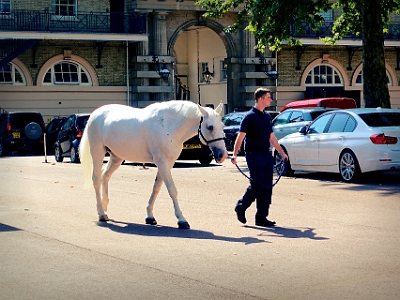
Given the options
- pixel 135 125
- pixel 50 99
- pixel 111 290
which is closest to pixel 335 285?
pixel 111 290

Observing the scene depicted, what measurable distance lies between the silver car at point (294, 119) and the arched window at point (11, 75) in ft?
61.7

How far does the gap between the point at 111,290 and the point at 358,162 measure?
11451 millimetres

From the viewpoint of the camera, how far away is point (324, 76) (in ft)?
161

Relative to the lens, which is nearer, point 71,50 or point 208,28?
point 71,50

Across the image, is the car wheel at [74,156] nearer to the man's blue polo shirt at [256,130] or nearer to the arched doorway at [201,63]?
the arched doorway at [201,63]

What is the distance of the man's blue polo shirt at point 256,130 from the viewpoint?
1189cm

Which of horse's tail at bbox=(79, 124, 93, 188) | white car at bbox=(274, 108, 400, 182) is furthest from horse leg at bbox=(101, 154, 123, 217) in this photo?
white car at bbox=(274, 108, 400, 182)

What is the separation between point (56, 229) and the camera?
11.8 m

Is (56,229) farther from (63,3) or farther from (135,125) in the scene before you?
(63,3)

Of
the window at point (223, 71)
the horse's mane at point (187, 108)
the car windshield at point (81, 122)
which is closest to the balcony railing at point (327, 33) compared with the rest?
the window at point (223, 71)

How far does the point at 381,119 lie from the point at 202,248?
10046 mm

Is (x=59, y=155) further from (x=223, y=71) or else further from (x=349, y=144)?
(x=223, y=71)

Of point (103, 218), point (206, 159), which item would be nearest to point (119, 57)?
point (206, 159)

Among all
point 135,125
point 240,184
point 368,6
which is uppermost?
point 368,6
